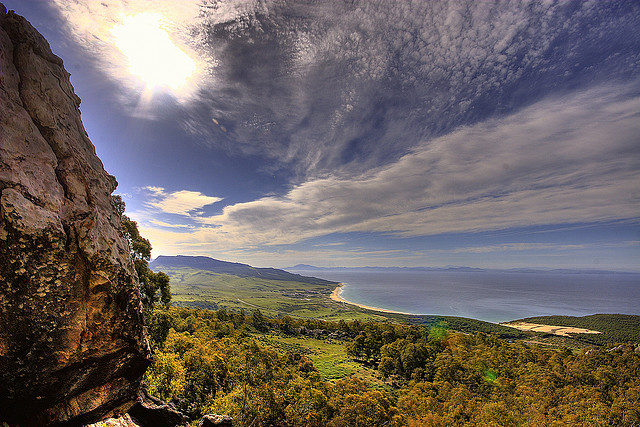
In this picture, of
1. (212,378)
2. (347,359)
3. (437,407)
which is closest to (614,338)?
(347,359)

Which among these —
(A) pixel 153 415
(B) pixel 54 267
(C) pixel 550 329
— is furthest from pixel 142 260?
(C) pixel 550 329

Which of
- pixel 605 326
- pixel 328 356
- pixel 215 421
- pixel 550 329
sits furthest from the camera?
pixel 605 326

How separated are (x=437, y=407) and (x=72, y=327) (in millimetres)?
43920

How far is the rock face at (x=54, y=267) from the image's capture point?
6086mm

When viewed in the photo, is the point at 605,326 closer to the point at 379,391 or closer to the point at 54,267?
the point at 379,391

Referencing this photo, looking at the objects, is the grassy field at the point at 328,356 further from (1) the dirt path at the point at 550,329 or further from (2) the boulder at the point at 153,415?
(1) the dirt path at the point at 550,329

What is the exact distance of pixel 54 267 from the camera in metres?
6.53

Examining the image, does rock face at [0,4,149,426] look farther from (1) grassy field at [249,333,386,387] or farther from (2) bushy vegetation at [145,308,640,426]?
(1) grassy field at [249,333,386,387]

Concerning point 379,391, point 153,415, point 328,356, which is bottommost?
point 328,356

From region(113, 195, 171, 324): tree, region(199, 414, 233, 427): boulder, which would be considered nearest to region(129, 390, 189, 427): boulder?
region(199, 414, 233, 427): boulder

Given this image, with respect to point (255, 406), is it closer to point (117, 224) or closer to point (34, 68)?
point (117, 224)

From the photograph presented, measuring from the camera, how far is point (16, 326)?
604 cm

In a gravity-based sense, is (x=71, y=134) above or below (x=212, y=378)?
above

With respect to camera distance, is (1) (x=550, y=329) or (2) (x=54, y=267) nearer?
(2) (x=54, y=267)
